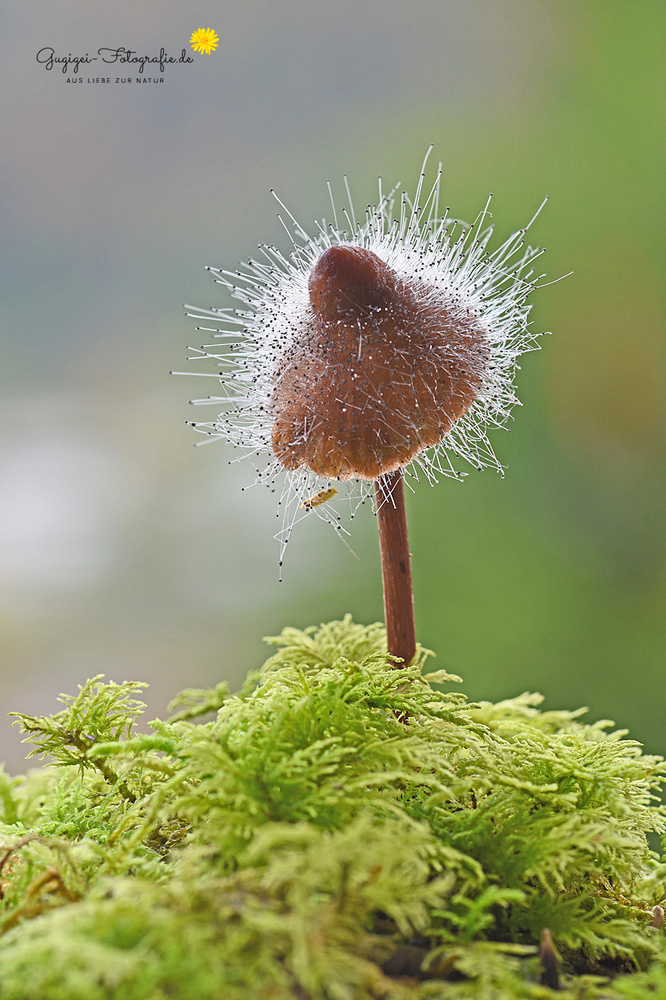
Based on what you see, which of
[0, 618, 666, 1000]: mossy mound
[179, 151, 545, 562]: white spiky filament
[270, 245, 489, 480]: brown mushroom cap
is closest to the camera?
[0, 618, 666, 1000]: mossy mound

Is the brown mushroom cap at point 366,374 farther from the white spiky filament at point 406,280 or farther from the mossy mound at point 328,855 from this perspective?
the mossy mound at point 328,855

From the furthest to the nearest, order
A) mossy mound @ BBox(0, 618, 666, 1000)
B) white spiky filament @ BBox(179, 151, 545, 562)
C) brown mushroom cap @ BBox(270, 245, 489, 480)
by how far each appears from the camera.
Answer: white spiky filament @ BBox(179, 151, 545, 562), brown mushroom cap @ BBox(270, 245, 489, 480), mossy mound @ BBox(0, 618, 666, 1000)

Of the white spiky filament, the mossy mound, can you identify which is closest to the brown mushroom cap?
the white spiky filament

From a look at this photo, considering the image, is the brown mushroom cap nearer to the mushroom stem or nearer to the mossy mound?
the mushroom stem

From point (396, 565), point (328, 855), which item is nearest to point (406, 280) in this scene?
point (396, 565)

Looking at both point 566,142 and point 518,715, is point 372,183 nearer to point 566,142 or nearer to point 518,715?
point 566,142

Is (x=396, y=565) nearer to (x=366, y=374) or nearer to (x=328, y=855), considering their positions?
(x=366, y=374)
